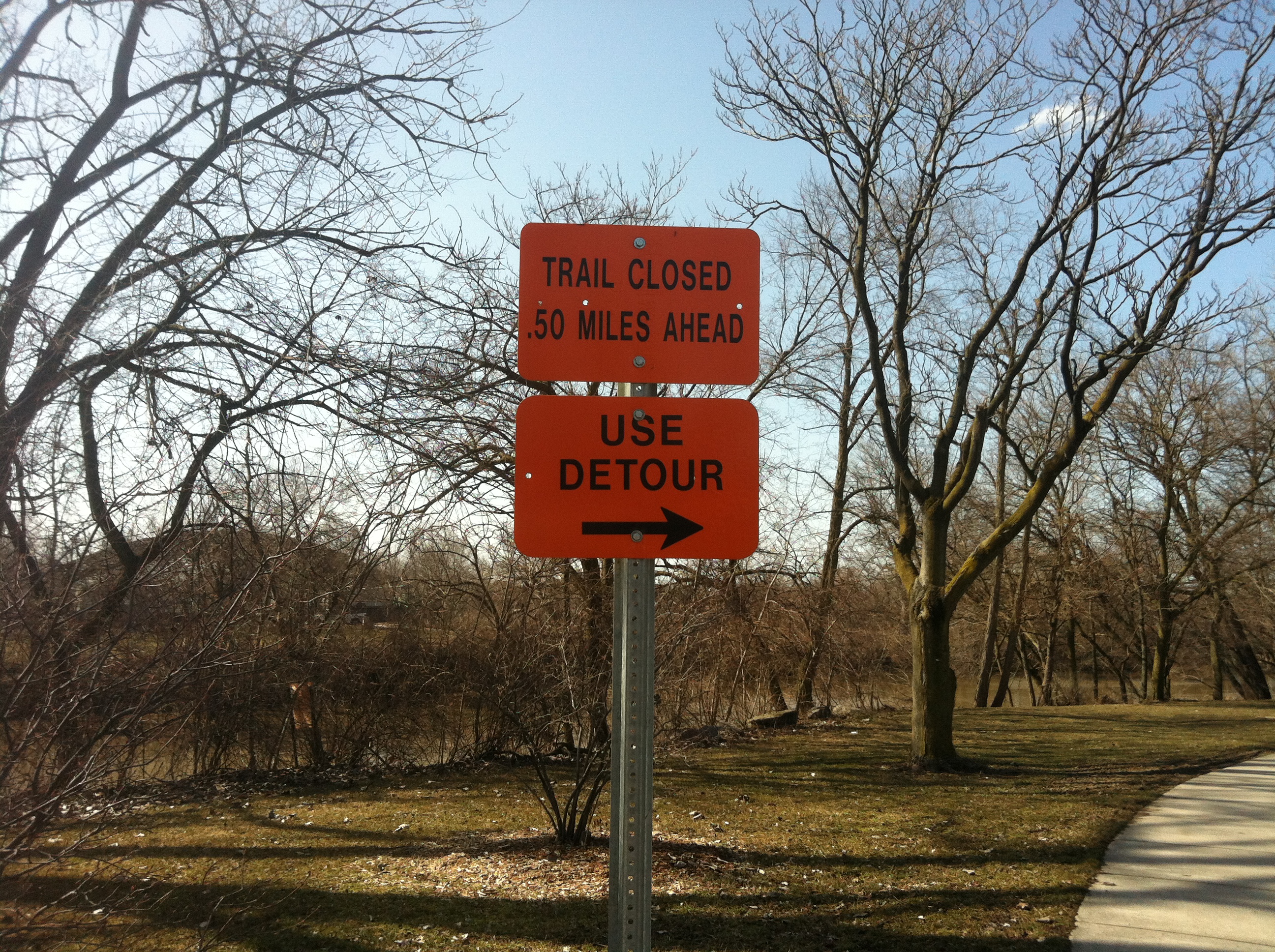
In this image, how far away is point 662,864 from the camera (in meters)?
6.33

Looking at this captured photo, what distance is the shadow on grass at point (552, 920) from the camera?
4.82 m

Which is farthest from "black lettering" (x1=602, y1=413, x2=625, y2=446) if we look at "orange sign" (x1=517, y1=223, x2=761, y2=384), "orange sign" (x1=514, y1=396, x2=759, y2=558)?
"orange sign" (x1=517, y1=223, x2=761, y2=384)

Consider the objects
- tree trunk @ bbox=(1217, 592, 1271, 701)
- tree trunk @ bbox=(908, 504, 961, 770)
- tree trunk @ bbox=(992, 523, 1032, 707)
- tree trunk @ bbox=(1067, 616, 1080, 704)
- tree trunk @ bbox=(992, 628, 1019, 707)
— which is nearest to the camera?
tree trunk @ bbox=(908, 504, 961, 770)

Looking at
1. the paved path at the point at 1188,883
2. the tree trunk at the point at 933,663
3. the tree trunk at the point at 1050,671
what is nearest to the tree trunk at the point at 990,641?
the tree trunk at the point at 1050,671

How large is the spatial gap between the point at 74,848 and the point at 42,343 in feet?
9.40

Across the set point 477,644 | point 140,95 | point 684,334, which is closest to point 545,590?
point 477,644

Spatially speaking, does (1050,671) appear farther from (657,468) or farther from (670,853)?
(657,468)

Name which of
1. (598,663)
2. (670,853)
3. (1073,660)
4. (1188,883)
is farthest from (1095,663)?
(598,663)

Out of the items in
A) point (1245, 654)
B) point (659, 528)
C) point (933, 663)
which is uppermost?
point (659, 528)

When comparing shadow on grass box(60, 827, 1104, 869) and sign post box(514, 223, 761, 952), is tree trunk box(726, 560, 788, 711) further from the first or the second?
sign post box(514, 223, 761, 952)

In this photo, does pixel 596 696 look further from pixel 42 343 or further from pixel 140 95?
pixel 140 95

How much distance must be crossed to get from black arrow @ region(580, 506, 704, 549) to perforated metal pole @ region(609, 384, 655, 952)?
7cm

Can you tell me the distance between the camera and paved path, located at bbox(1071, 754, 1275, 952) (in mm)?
4906

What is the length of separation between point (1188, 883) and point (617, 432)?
5.90m
